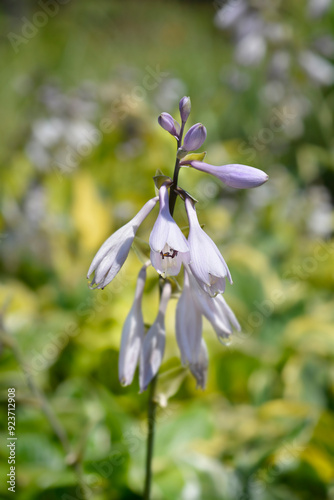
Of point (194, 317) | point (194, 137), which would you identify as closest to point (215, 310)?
point (194, 317)

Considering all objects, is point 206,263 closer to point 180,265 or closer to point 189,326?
point 180,265

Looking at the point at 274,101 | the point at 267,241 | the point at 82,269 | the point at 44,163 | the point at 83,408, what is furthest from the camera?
the point at 274,101

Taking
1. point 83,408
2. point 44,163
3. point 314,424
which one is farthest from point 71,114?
point 314,424

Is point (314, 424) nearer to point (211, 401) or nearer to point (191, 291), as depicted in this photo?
point (211, 401)

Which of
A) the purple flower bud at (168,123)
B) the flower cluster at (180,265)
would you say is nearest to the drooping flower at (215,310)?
the flower cluster at (180,265)

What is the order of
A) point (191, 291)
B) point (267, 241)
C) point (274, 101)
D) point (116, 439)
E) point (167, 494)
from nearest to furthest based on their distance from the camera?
point (191, 291)
point (167, 494)
point (116, 439)
point (267, 241)
point (274, 101)

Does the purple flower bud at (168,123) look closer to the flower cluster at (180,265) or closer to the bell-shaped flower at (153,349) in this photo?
the flower cluster at (180,265)
